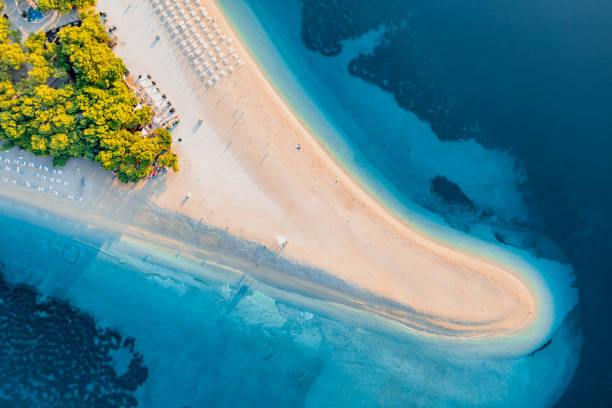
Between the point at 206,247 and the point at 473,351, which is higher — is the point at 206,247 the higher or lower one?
the lower one

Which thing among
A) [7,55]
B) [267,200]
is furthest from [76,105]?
[267,200]

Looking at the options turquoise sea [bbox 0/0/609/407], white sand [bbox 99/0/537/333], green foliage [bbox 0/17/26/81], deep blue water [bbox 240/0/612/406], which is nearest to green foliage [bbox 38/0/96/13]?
green foliage [bbox 0/17/26/81]

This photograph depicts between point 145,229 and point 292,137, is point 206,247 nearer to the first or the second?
point 145,229

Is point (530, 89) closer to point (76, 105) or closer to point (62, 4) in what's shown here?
point (76, 105)

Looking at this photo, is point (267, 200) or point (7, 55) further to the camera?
point (267, 200)

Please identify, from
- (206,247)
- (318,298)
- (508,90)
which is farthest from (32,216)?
(508,90)

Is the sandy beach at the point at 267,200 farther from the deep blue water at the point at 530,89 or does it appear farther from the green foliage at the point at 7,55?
the deep blue water at the point at 530,89
